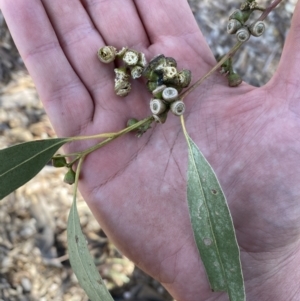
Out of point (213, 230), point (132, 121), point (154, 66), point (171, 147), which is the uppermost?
point (154, 66)

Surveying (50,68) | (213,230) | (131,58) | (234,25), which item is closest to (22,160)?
(50,68)

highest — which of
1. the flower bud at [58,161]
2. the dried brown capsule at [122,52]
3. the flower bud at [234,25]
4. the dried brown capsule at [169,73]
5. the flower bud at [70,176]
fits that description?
the dried brown capsule at [122,52]

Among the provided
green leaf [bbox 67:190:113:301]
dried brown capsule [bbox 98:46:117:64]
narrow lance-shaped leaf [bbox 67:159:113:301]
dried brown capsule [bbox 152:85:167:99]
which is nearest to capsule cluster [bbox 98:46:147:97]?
dried brown capsule [bbox 98:46:117:64]

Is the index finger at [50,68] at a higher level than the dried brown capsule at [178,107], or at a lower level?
higher

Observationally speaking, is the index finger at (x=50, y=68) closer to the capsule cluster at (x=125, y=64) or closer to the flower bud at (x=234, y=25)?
the capsule cluster at (x=125, y=64)

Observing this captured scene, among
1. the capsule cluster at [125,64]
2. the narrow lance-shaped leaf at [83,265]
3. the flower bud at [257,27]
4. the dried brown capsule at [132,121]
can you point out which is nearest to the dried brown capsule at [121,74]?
the capsule cluster at [125,64]

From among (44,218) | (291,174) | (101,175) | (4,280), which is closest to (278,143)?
(291,174)

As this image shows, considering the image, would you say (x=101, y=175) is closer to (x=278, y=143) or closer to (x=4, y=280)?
(x=278, y=143)

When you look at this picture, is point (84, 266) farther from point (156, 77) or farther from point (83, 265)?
point (156, 77)
